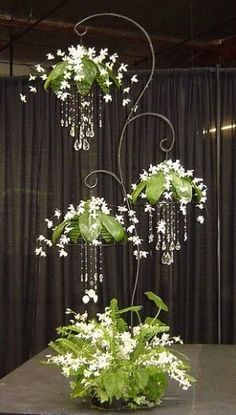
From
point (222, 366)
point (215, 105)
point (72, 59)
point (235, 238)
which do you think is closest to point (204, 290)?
point (235, 238)

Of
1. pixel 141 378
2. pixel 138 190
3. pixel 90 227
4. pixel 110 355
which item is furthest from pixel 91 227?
pixel 141 378

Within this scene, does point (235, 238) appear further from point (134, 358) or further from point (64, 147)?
point (134, 358)

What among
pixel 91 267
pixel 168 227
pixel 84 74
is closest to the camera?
pixel 84 74

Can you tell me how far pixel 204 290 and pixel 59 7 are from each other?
2116mm

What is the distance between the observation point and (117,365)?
235cm

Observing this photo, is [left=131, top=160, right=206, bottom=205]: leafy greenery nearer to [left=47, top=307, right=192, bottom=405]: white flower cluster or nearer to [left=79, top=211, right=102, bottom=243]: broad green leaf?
[left=79, top=211, right=102, bottom=243]: broad green leaf

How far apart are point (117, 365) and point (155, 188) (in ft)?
2.23

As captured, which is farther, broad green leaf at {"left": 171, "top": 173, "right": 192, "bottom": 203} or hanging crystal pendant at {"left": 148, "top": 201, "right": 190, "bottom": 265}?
hanging crystal pendant at {"left": 148, "top": 201, "right": 190, "bottom": 265}

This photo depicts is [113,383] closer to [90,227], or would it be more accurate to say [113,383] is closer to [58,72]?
[90,227]

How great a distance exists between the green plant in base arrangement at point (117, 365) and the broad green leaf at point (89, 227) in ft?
1.00

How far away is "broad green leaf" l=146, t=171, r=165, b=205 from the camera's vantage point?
2.59 metres

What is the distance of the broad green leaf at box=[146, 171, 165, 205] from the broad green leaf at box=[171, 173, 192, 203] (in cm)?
5

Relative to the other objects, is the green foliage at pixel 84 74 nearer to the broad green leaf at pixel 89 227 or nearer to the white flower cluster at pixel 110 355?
the broad green leaf at pixel 89 227

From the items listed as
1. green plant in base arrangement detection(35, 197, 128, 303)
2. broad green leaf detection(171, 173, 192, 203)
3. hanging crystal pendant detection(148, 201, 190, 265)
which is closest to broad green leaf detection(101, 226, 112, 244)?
green plant in base arrangement detection(35, 197, 128, 303)
